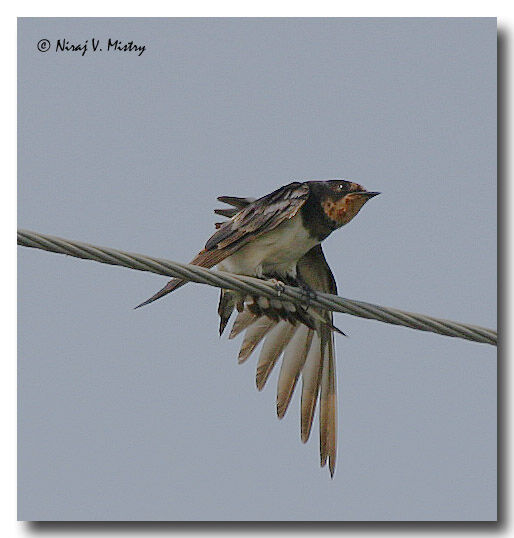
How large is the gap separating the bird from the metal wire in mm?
363

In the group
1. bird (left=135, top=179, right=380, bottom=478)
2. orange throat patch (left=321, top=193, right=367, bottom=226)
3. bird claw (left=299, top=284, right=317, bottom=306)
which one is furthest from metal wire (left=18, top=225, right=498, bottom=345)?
orange throat patch (left=321, top=193, right=367, bottom=226)

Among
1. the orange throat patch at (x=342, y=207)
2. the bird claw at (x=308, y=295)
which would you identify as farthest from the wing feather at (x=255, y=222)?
the bird claw at (x=308, y=295)

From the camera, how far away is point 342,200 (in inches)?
193

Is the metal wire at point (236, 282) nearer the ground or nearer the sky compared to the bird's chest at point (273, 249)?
nearer the ground

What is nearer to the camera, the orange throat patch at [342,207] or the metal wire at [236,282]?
the metal wire at [236,282]

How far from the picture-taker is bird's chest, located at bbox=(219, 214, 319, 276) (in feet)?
16.1

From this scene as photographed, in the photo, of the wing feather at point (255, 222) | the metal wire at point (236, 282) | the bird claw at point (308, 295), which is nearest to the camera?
the metal wire at point (236, 282)

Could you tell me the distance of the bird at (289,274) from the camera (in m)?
4.85

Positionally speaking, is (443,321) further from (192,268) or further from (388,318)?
(192,268)

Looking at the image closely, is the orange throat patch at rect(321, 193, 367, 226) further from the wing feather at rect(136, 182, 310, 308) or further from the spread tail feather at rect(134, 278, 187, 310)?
the spread tail feather at rect(134, 278, 187, 310)

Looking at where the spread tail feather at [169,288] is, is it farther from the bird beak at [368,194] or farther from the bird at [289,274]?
the bird beak at [368,194]

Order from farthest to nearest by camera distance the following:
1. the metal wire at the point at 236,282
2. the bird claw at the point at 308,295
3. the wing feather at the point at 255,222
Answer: the wing feather at the point at 255,222 → the bird claw at the point at 308,295 → the metal wire at the point at 236,282

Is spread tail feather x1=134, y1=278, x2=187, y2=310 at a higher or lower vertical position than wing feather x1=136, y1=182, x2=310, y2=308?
lower

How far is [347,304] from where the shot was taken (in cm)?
408
